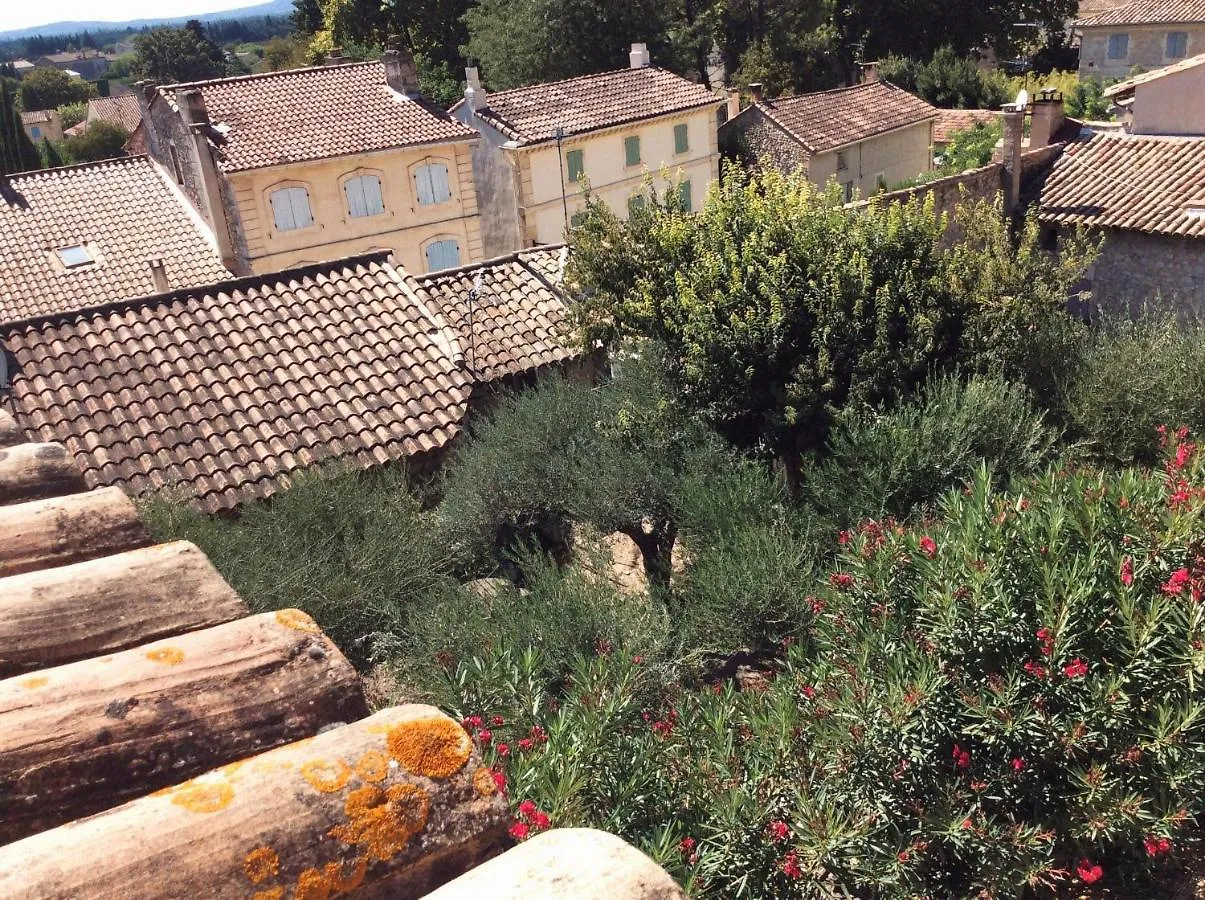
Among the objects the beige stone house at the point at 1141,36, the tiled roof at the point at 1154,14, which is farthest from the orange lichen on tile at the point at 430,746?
the tiled roof at the point at 1154,14

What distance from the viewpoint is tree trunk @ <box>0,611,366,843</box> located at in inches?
74.0

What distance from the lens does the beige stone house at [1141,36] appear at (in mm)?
48031

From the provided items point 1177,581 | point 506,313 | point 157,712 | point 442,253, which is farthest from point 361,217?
point 157,712

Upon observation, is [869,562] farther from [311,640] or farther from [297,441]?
[297,441]

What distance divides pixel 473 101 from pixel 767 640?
82.1ft

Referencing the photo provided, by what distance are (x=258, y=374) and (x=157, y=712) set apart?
32.7ft

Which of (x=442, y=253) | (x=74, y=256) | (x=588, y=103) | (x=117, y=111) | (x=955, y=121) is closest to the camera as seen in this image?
(x=74, y=256)

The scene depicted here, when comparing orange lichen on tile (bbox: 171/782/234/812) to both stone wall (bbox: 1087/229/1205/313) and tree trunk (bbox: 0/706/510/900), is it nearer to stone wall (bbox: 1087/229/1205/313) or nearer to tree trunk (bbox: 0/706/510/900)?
tree trunk (bbox: 0/706/510/900)

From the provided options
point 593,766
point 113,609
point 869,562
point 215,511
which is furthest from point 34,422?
point 113,609

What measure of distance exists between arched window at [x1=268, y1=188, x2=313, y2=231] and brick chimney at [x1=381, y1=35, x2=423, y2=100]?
486 centimetres

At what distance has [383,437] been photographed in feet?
36.1

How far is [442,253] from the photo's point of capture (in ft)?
97.7

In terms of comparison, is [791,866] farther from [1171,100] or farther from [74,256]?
[74,256]

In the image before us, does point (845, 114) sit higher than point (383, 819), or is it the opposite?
point (383, 819)
